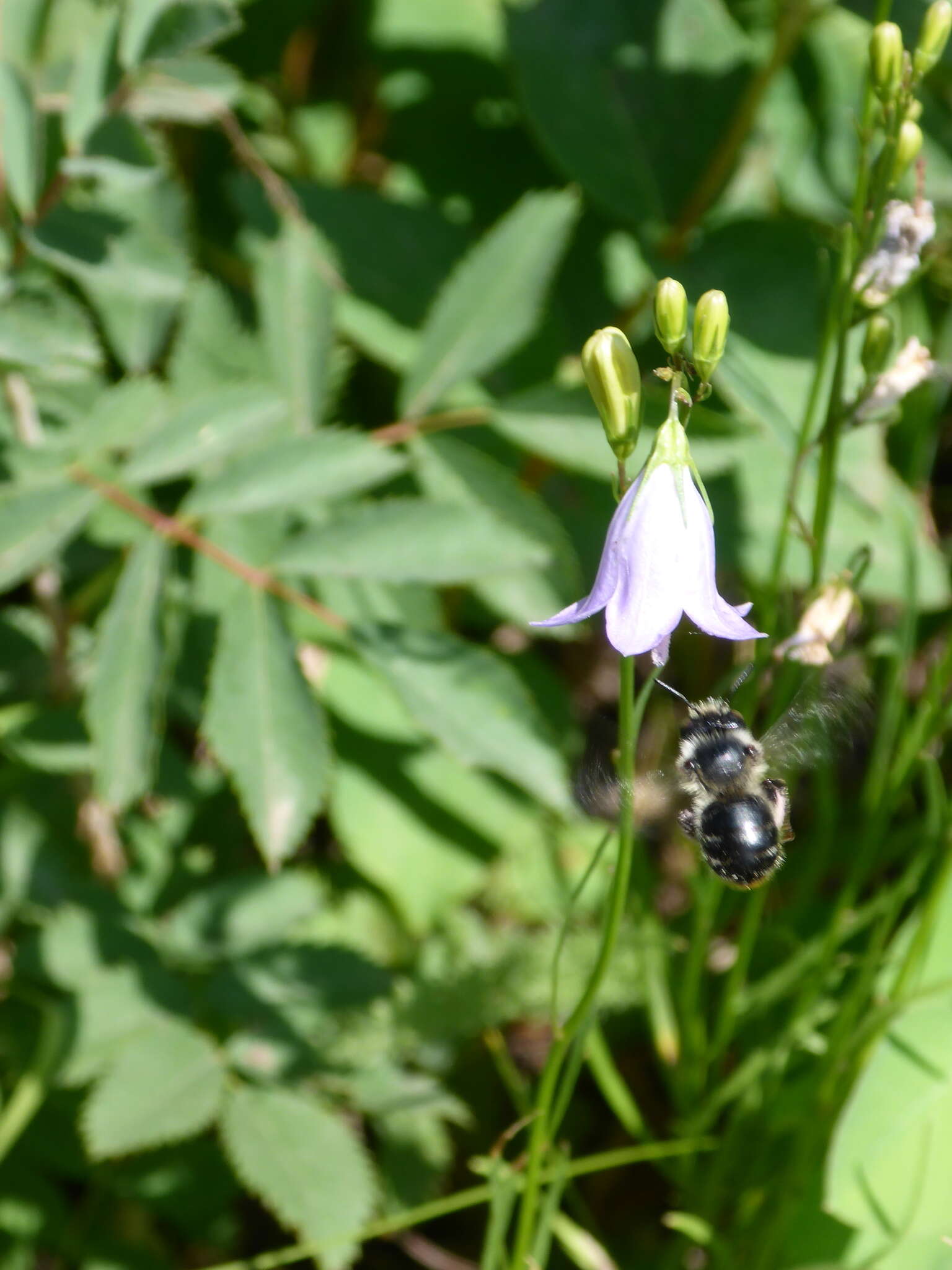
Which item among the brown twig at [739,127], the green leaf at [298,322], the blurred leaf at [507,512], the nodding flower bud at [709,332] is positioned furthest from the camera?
the brown twig at [739,127]

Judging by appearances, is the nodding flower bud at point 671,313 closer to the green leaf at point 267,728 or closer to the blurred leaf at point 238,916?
the green leaf at point 267,728

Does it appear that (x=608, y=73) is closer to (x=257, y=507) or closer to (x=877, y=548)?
(x=877, y=548)

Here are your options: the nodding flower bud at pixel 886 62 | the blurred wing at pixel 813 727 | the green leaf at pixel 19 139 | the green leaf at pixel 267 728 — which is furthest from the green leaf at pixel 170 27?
the blurred wing at pixel 813 727

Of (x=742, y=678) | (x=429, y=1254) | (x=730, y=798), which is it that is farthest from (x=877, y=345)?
(x=429, y=1254)

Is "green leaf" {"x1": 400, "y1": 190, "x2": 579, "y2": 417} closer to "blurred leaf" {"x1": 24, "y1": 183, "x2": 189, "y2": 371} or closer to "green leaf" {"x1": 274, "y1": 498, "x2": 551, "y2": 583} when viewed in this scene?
"green leaf" {"x1": 274, "y1": 498, "x2": 551, "y2": 583}

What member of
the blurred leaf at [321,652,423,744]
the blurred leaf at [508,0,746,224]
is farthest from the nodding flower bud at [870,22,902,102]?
the blurred leaf at [321,652,423,744]
